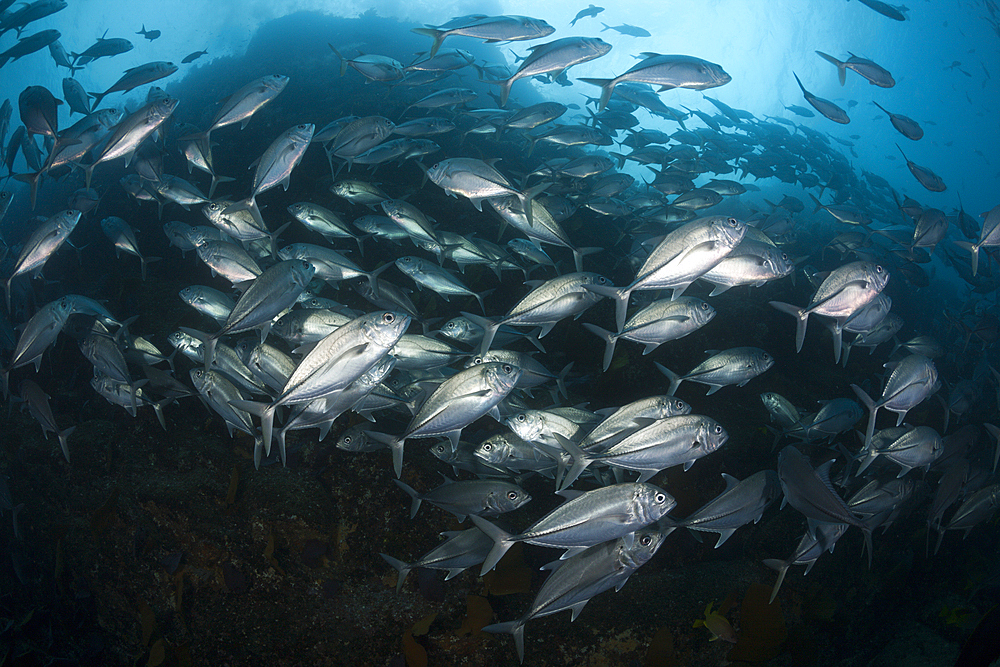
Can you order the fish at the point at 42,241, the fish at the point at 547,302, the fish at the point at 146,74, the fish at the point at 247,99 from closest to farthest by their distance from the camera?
the fish at the point at 547,302 < the fish at the point at 42,241 < the fish at the point at 247,99 < the fish at the point at 146,74

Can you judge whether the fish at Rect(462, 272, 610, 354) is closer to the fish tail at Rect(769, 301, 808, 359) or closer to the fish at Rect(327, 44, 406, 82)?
the fish tail at Rect(769, 301, 808, 359)

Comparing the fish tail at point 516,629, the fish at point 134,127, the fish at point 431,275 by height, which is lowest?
the fish tail at point 516,629

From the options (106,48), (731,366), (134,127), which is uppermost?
(106,48)

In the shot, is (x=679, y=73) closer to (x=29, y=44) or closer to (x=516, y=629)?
(x=516, y=629)

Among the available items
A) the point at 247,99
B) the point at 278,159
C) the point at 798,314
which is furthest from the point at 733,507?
the point at 247,99

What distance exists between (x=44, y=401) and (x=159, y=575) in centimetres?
184

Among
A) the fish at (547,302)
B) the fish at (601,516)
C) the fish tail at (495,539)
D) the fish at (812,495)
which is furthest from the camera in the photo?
the fish at (547,302)

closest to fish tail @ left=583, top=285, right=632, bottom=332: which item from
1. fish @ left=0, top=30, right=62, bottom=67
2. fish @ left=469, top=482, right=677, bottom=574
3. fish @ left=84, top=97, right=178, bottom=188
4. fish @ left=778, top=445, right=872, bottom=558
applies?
fish @ left=469, top=482, right=677, bottom=574

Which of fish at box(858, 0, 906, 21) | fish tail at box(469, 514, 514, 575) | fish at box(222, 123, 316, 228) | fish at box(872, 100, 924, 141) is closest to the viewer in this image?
fish tail at box(469, 514, 514, 575)

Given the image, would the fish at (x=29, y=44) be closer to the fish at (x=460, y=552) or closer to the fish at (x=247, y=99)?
the fish at (x=247, y=99)

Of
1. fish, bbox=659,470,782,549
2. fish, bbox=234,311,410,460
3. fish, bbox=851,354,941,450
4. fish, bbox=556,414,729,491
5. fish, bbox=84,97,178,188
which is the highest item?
fish, bbox=84,97,178,188

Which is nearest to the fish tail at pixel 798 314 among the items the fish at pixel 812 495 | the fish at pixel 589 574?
the fish at pixel 812 495

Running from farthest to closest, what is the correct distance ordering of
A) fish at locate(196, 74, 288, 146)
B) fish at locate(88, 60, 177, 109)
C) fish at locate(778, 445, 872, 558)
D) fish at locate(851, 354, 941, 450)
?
fish at locate(88, 60, 177, 109) → fish at locate(196, 74, 288, 146) → fish at locate(851, 354, 941, 450) → fish at locate(778, 445, 872, 558)

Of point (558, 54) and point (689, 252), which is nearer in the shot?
point (689, 252)
